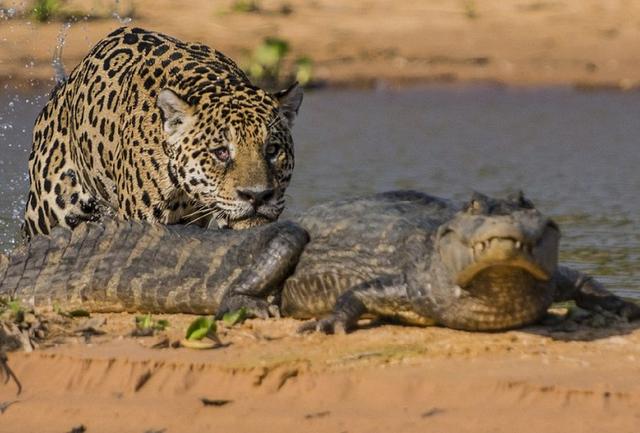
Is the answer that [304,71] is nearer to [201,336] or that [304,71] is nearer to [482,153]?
[482,153]

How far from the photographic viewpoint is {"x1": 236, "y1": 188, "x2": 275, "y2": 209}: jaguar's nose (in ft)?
27.3

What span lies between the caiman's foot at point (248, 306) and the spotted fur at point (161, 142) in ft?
2.86

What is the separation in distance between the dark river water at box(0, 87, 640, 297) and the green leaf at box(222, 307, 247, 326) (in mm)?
2441

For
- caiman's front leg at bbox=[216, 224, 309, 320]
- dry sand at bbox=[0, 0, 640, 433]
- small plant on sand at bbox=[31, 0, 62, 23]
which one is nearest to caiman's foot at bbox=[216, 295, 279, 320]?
caiman's front leg at bbox=[216, 224, 309, 320]

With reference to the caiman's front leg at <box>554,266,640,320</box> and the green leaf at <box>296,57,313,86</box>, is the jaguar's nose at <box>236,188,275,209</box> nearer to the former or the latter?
the caiman's front leg at <box>554,266,640,320</box>

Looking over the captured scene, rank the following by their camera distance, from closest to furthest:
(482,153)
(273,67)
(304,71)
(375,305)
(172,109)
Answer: (375,305), (172,109), (482,153), (273,67), (304,71)

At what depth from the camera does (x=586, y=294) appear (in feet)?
23.7

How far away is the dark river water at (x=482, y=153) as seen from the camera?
1155 centimetres

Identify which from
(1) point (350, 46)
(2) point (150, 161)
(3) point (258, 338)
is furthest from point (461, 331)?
(1) point (350, 46)

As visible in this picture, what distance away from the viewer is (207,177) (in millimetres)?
8555

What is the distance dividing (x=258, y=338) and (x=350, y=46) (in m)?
16.3

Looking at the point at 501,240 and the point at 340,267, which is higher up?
the point at 501,240

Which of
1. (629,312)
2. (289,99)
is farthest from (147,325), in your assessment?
(289,99)

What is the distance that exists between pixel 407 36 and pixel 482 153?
7637 mm
